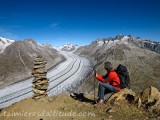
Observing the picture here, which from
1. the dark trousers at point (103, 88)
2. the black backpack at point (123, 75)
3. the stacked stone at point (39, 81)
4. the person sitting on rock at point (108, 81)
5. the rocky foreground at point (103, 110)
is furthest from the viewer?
the stacked stone at point (39, 81)

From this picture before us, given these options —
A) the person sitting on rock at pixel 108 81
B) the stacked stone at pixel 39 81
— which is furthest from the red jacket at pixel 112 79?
the stacked stone at pixel 39 81

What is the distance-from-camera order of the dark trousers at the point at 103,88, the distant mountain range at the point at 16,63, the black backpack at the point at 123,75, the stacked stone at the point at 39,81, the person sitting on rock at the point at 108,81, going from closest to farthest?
the person sitting on rock at the point at 108,81 → the dark trousers at the point at 103,88 → the black backpack at the point at 123,75 → the stacked stone at the point at 39,81 → the distant mountain range at the point at 16,63

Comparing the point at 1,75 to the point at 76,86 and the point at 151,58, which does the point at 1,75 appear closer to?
the point at 76,86

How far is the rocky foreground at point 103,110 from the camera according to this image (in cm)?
1116

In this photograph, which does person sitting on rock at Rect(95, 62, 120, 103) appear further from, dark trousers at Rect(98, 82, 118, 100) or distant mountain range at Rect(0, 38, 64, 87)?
distant mountain range at Rect(0, 38, 64, 87)

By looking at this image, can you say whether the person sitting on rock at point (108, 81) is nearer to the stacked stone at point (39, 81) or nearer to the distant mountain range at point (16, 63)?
the stacked stone at point (39, 81)

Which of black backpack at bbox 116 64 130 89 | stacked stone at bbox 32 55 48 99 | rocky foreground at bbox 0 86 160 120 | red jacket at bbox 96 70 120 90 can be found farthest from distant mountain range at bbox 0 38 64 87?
black backpack at bbox 116 64 130 89

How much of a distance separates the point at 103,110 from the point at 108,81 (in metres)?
1.95

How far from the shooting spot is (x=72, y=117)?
11.7 m

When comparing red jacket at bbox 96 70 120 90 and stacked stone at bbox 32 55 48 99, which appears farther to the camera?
stacked stone at bbox 32 55 48 99

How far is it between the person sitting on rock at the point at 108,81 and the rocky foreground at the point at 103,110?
1.90 feet

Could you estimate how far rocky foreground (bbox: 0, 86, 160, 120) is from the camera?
439 inches

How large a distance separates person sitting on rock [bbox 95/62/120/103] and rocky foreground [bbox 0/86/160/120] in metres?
0.58

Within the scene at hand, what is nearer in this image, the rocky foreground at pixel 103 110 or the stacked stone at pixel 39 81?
the rocky foreground at pixel 103 110
